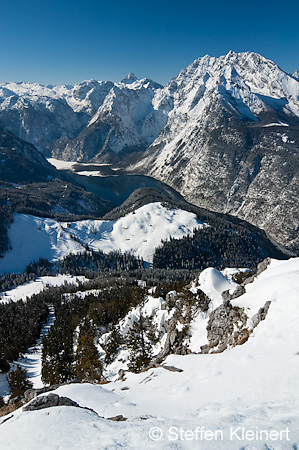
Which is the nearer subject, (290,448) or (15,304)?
(290,448)

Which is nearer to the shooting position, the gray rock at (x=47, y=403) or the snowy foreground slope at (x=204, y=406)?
the snowy foreground slope at (x=204, y=406)

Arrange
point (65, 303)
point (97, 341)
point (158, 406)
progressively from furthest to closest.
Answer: point (65, 303)
point (97, 341)
point (158, 406)

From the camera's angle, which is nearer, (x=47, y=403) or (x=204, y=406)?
(x=204, y=406)

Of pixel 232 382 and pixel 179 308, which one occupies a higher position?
pixel 232 382

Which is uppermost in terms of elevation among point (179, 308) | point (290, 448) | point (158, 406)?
point (290, 448)

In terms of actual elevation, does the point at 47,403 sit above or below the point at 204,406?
below

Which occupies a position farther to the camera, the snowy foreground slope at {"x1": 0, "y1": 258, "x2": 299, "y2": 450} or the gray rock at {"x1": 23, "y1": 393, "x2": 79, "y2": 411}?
the gray rock at {"x1": 23, "y1": 393, "x2": 79, "y2": 411}

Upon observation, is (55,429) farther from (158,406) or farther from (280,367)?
(280,367)

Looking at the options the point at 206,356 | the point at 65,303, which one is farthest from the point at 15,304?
the point at 206,356
